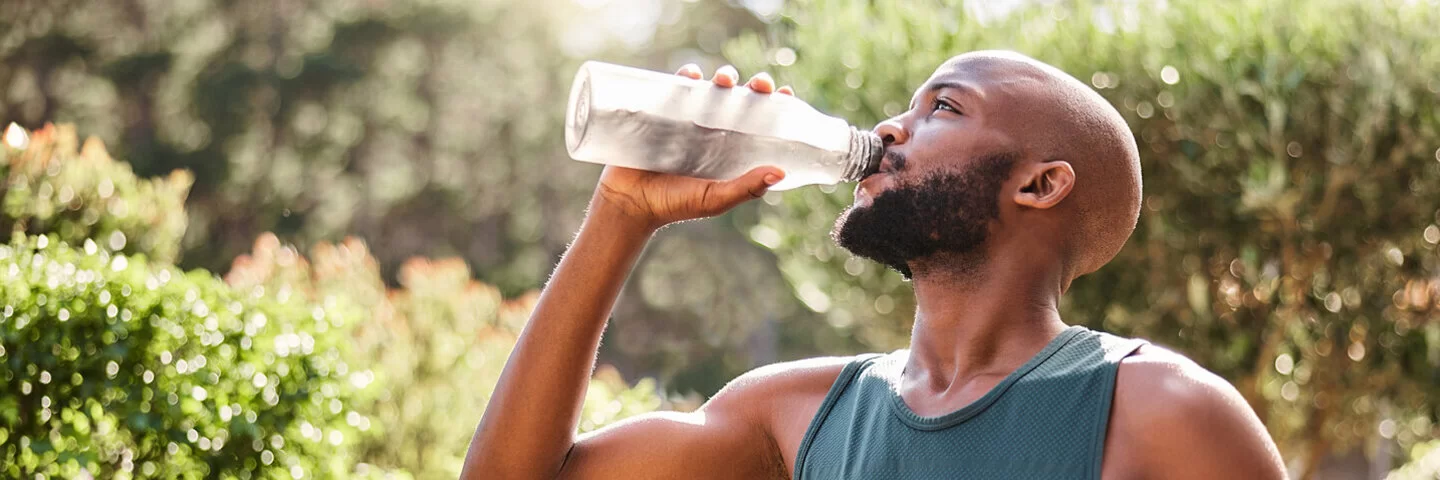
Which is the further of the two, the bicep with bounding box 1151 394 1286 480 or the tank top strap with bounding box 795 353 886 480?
the tank top strap with bounding box 795 353 886 480

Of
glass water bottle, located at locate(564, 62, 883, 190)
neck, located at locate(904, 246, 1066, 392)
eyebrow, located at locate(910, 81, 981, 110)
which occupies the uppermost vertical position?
eyebrow, located at locate(910, 81, 981, 110)

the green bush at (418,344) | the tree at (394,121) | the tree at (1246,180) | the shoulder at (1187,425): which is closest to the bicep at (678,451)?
the shoulder at (1187,425)

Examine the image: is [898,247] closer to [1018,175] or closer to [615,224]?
[1018,175]

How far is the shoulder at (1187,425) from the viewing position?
5.57 feet

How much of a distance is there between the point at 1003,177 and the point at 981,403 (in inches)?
13.5

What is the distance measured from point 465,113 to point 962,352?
1036 inches

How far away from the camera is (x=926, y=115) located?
84.4 inches

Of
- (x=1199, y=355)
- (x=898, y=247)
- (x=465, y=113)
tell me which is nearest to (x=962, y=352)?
(x=898, y=247)

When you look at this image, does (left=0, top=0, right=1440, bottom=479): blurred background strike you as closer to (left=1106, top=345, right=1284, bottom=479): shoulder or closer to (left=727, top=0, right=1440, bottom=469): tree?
(left=727, top=0, right=1440, bottom=469): tree

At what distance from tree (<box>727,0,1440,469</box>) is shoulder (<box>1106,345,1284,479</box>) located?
5.67 metres

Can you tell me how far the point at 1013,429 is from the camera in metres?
1.87

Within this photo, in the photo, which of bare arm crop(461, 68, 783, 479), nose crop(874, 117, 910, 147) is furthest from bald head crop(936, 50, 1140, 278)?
bare arm crop(461, 68, 783, 479)

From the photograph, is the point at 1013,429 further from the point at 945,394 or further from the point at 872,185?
the point at 872,185

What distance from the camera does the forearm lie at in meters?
2.29
